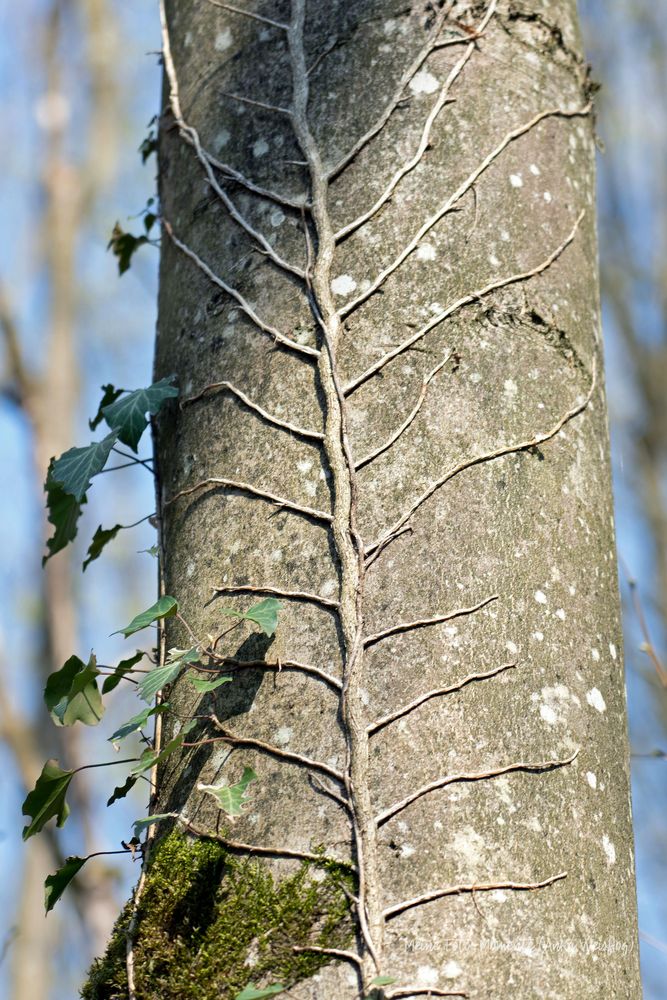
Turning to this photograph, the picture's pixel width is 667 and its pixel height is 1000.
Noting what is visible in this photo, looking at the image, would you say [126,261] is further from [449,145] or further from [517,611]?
[517,611]

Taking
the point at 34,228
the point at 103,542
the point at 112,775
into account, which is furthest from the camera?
the point at 112,775

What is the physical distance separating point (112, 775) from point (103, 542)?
29.9ft

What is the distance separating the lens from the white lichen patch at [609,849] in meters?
1.35

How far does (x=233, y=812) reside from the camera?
1.29 metres

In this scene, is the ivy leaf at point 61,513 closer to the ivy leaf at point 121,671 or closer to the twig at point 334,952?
the ivy leaf at point 121,671

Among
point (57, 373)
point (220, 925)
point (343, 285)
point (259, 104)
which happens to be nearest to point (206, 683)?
point (220, 925)

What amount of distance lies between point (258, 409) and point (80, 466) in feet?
1.32

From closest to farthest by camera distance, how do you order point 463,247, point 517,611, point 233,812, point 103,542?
1. point 233,812
2. point 517,611
3. point 463,247
4. point 103,542

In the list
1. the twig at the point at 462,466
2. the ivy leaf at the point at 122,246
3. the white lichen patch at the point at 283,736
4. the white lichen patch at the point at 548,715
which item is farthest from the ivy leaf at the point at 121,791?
the ivy leaf at the point at 122,246

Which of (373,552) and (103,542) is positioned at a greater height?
(103,542)

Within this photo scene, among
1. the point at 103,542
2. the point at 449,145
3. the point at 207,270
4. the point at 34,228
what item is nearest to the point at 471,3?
the point at 449,145

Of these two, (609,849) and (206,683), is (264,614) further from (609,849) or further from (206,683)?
(609,849)

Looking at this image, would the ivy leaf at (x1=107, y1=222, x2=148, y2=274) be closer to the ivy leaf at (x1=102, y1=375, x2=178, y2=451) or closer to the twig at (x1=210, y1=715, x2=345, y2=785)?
the ivy leaf at (x1=102, y1=375, x2=178, y2=451)

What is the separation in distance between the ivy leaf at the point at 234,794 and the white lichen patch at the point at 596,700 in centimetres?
49
